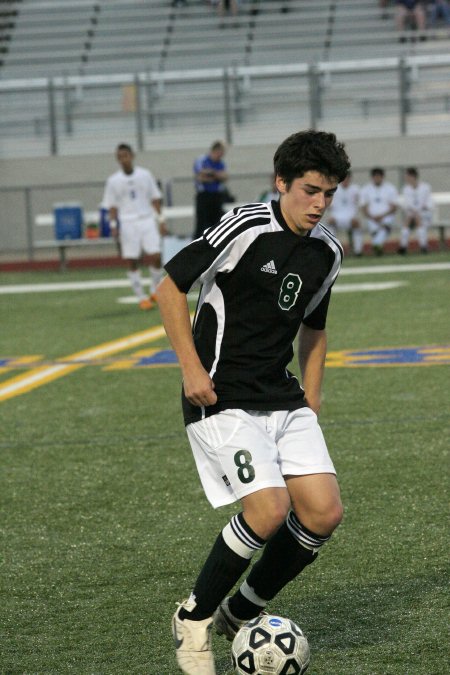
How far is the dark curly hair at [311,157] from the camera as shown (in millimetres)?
3939

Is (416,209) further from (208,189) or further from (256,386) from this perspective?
(256,386)

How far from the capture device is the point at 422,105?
86.2ft

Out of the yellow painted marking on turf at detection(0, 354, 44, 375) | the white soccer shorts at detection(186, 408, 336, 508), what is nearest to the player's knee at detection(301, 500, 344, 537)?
the white soccer shorts at detection(186, 408, 336, 508)

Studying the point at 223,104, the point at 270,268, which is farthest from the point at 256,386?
the point at 223,104

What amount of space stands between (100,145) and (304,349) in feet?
74.5

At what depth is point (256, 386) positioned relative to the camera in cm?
401

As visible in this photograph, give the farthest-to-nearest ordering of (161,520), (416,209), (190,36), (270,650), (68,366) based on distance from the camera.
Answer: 1. (190,36)
2. (416,209)
3. (68,366)
4. (161,520)
5. (270,650)

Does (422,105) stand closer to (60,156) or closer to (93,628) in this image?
(60,156)

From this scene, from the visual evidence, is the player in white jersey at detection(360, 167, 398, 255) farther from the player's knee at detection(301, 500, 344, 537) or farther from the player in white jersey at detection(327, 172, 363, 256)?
the player's knee at detection(301, 500, 344, 537)

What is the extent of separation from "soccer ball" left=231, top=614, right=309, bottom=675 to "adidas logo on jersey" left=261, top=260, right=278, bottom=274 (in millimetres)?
1100

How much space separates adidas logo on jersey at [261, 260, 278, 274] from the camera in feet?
13.2

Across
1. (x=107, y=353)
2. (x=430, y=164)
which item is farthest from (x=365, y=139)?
(x=107, y=353)

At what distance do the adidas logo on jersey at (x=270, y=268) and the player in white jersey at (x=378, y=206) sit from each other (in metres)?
18.5

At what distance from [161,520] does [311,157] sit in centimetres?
253
